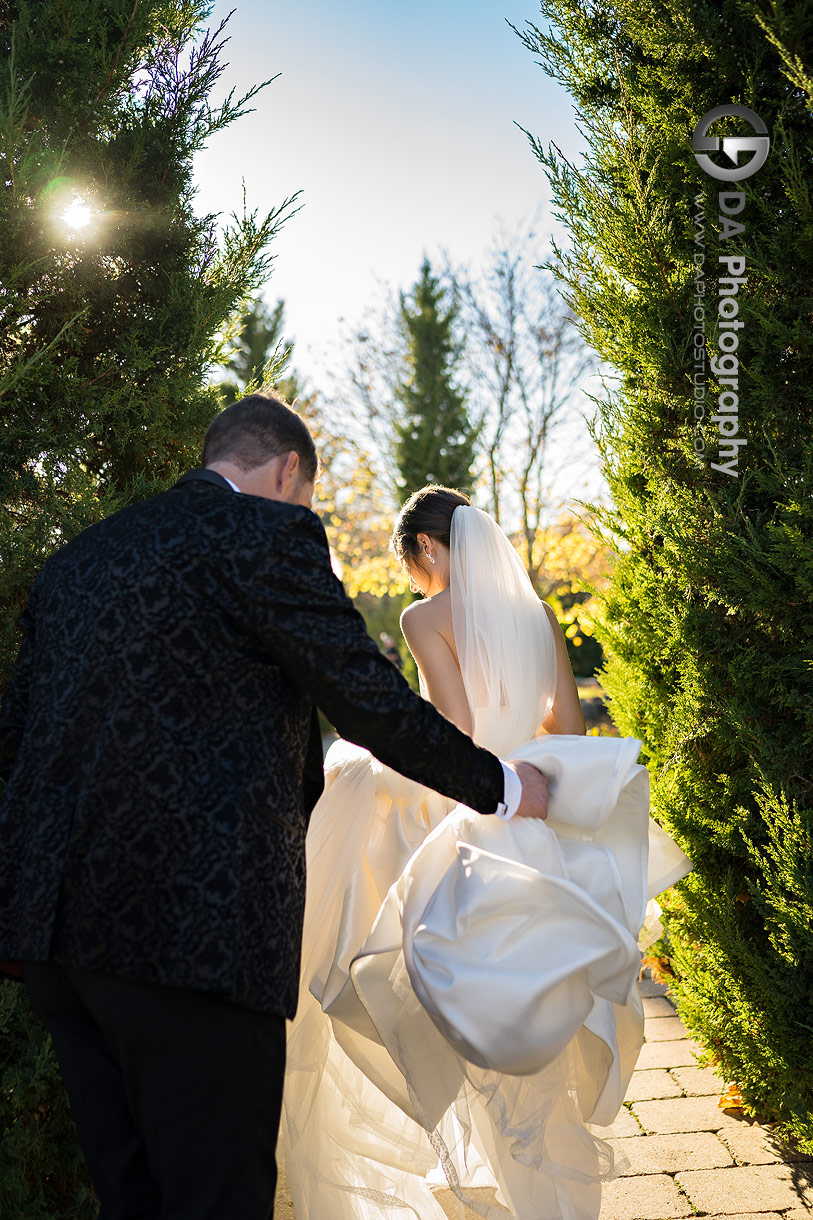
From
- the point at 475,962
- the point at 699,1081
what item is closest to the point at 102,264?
the point at 475,962

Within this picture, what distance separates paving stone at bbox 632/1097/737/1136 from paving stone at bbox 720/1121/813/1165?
61mm

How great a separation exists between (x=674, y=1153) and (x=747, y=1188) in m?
0.33

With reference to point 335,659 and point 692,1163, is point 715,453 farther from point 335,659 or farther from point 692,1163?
point 692,1163

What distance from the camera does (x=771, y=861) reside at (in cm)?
308

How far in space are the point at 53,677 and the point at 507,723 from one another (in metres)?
1.62

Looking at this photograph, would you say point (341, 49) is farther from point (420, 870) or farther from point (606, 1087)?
point (606, 1087)

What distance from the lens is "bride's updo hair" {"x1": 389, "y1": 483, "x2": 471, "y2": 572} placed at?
3250 millimetres

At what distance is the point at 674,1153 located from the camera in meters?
3.13

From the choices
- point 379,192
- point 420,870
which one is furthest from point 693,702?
point 379,192

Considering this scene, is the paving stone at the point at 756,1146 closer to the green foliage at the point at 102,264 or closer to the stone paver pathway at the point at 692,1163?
the stone paver pathway at the point at 692,1163

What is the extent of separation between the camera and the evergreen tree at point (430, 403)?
16703mm

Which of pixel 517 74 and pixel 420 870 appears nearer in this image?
pixel 420 870
